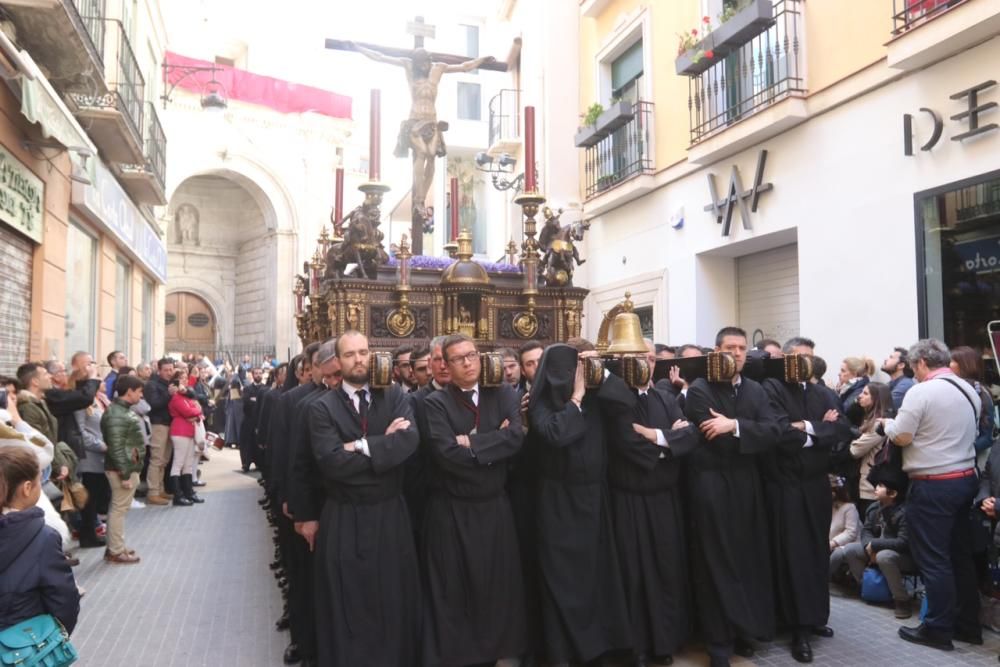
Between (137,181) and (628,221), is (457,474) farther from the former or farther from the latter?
(137,181)

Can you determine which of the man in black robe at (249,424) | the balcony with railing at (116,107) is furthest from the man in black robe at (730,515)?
the balcony with railing at (116,107)

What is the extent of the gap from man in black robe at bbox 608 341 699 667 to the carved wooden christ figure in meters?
4.74

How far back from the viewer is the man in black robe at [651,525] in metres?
4.29

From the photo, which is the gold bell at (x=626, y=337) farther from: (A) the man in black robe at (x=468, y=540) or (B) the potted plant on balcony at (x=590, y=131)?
(B) the potted plant on balcony at (x=590, y=131)

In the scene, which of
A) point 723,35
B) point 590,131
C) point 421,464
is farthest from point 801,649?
point 590,131

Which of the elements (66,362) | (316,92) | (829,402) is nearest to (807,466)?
(829,402)

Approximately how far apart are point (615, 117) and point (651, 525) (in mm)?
9131

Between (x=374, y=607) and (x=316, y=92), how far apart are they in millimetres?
25858

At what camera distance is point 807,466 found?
478 centimetres

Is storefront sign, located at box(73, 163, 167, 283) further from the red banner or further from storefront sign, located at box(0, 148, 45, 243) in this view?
the red banner

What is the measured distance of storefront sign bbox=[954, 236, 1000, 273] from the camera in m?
6.99

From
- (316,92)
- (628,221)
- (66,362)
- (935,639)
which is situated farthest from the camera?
(316,92)

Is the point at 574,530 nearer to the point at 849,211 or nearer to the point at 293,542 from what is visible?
the point at 293,542

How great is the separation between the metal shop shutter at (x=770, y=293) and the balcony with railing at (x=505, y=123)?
6281 mm
